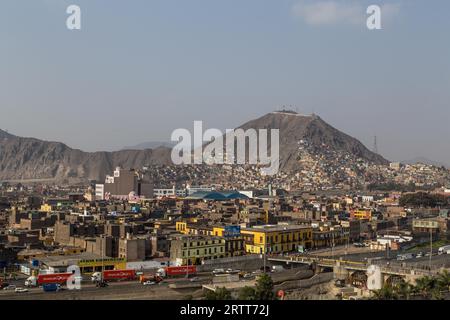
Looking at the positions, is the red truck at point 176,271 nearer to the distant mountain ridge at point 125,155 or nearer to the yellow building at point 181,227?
the yellow building at point 181,227

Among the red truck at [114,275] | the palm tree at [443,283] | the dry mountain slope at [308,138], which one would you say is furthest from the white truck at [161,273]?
the dry mountain slope at [308,138]

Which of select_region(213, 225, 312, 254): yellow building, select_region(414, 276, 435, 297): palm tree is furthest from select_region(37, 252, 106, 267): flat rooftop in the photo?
select_region(414, 276, 435, 297): palm tree

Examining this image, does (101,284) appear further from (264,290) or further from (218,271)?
(264,290)

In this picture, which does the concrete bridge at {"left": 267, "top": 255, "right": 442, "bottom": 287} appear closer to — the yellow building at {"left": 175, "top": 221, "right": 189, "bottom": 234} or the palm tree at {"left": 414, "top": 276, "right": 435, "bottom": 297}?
the palm tree at {"left": 414, "top": 276, "right": 435, "bottom": 297}

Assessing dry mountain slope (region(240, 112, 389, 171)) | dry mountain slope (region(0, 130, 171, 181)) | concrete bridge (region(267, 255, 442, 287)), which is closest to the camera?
concrete bridge (region(267, 255, 442, 287))

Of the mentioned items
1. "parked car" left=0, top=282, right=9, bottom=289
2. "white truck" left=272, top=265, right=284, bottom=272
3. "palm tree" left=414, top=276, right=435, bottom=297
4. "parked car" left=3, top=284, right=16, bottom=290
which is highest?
"palm tree" left=414, top=276, right=435, bottom=297

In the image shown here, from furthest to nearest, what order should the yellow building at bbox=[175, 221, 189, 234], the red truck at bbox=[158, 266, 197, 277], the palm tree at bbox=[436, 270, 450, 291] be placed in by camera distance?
the yellow building at bbox=[175, 221, 189, 234] < the red truck at bbox=[158, 266, 197, 277] < the palm tree at bbox=[436, 270, 450, 291]

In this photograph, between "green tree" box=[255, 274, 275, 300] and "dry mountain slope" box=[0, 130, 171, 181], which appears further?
"dry mountain slope" box=[0, 130, 171, 181]

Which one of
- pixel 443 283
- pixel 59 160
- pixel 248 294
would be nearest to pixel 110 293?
pixel 248 294
